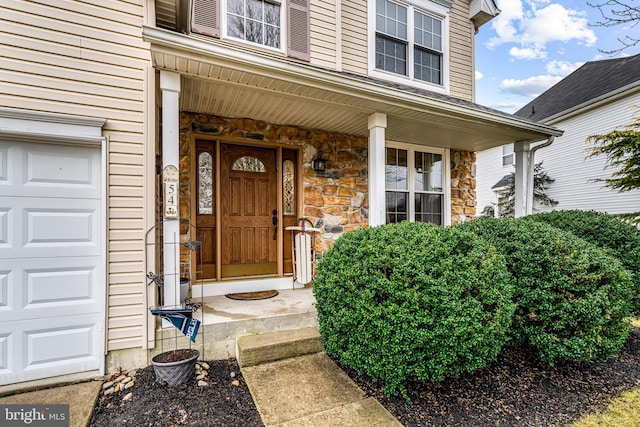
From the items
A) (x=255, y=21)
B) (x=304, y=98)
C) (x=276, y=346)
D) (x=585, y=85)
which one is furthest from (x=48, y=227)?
(x=585, y=85)

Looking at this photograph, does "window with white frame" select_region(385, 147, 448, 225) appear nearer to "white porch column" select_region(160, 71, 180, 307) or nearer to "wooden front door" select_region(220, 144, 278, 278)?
"wooden front door" select_region(220, 144, 278, 278)

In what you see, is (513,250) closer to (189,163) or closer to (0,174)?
(189,163)

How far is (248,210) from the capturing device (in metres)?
4.35

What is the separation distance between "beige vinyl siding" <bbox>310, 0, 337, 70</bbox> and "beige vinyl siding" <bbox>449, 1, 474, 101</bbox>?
2.49 m

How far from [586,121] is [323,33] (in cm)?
829

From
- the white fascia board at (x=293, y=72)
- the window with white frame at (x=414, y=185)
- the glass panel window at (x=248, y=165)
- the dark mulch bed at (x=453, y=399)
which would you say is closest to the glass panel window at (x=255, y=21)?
the white fascia board at (x=293, y=72)

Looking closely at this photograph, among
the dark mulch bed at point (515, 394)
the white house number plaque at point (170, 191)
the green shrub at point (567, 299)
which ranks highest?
the white house number plaque at point (170, 191)

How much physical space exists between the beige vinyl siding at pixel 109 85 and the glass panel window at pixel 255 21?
172 centimetres

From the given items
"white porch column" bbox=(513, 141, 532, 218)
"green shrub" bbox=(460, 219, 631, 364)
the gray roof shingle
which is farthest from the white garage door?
the gray roof shingle

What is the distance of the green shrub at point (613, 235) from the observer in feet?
10.4

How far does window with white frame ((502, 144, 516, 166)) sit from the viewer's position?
1173 cm

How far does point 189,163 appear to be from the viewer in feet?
12.8

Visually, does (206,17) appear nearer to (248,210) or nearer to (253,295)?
(248,210)

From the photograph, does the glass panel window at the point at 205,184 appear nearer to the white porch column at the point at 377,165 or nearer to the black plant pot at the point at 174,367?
the black plant pot at the point at 174,367
